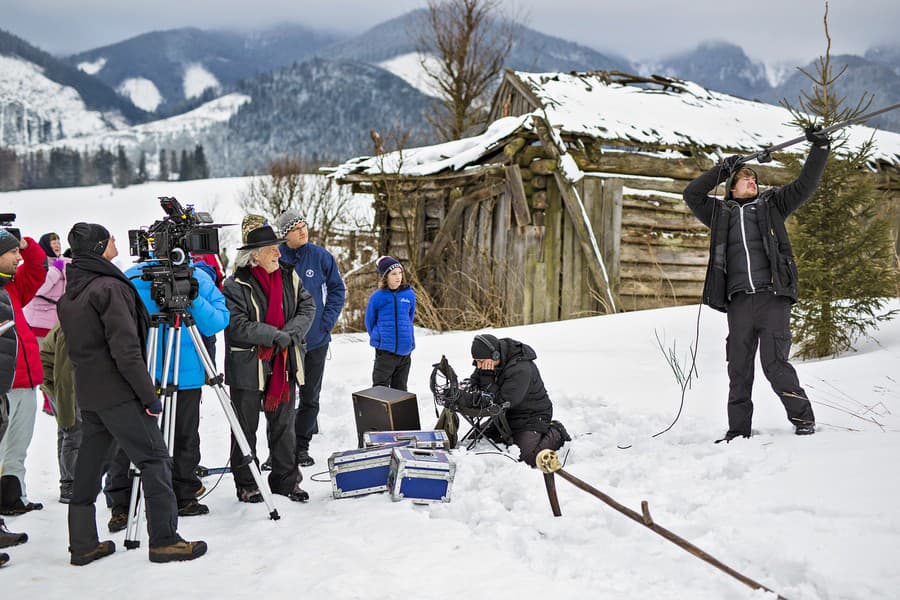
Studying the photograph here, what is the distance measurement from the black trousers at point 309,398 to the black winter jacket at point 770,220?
Answer: 121 inches

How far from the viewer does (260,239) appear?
4398mm

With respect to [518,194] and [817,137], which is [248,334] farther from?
[518,194]

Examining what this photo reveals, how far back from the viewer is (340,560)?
3309 millimetres

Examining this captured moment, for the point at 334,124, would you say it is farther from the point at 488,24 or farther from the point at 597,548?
the point at 597,548

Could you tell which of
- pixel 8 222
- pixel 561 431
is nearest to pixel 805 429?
pixel 561 431

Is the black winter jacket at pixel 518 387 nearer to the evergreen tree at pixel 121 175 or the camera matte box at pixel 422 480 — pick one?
the camera matte box at pixel 422 480

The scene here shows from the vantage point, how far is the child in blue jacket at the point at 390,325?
6199mm

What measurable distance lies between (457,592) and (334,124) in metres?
127

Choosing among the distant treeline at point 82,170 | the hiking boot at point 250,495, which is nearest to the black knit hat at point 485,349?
the hiking boot at point 250,495

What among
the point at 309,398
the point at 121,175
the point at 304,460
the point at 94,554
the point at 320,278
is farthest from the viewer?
the point at 121,175

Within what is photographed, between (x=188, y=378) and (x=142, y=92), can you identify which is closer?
(x=188, y=378)

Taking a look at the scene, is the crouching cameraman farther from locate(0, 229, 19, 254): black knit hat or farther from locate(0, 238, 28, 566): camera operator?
locate(0, 229, 19, 254): black knit hat

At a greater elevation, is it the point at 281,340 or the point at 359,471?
the point at 281,340

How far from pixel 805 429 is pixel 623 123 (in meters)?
7.67
